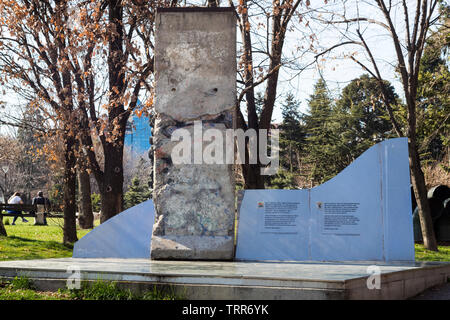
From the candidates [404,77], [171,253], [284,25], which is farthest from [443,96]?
[171,253]

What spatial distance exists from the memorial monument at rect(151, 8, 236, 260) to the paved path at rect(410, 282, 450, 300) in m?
2.77

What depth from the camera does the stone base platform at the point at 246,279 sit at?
16.2 ft

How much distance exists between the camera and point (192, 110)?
801 centimetres

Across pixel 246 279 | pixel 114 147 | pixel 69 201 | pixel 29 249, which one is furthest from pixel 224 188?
pixel 69 201

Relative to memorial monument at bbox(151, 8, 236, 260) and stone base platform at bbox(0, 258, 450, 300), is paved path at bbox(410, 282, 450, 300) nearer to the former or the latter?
stone base platform at bbox(0, 258, 450, 300)

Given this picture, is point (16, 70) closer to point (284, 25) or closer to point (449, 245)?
point (284, 25)

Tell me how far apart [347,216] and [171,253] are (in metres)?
2.77

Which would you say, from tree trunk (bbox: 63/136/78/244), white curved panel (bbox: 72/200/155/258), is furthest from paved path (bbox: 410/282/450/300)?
tree trunk (bbox: 63/136/78/244)

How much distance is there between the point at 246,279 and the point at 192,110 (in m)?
3.51

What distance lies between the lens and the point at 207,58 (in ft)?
26.3

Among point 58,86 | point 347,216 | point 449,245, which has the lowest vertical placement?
point 449,245

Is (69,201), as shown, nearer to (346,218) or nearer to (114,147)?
(114,147)

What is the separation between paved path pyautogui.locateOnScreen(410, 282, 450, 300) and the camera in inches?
245

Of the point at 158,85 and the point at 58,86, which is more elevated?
the point at 58,86
